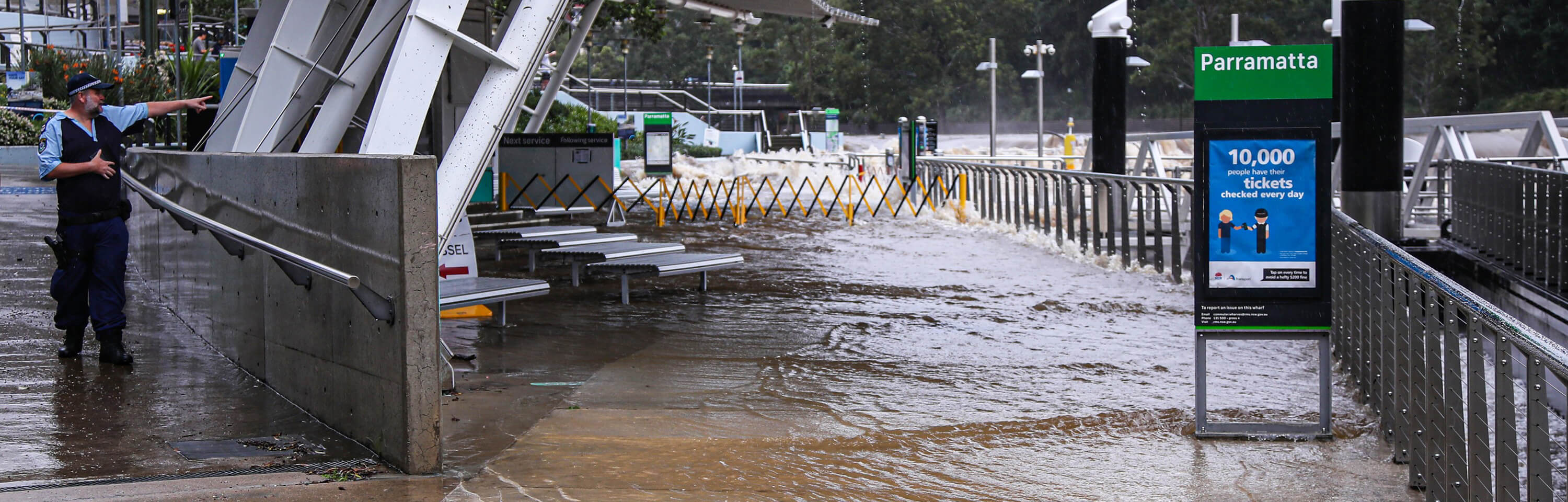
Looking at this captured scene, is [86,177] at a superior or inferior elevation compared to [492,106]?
inferior

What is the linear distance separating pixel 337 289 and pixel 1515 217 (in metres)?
10.4

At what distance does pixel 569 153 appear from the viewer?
2289 cm

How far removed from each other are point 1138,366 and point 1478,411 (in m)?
4.42

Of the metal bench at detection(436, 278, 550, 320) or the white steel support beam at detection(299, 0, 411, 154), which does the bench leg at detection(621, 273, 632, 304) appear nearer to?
the metal bench at detection(436, 278, 550, 320)

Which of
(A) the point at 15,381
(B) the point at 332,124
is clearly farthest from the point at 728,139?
(A) the point at 15,381

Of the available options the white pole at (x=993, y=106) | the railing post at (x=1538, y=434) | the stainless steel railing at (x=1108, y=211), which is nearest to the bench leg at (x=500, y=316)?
the stainless steel railing at (x=1108, y=211)

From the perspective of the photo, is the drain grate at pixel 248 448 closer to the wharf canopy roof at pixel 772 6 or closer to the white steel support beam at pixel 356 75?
the white steel support beam at pixel 356 75

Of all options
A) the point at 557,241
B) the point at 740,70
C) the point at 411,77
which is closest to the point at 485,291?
the point at 411,77

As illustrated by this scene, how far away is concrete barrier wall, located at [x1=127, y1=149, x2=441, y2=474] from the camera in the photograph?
5719 mm

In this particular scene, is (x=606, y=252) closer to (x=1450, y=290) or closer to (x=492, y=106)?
(x=492, y=106)

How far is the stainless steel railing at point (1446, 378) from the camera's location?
4.00m

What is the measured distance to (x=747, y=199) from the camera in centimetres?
3086

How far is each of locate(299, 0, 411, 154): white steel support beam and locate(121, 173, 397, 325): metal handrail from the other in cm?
162

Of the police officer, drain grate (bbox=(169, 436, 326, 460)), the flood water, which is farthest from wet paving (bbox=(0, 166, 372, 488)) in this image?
the flood water
